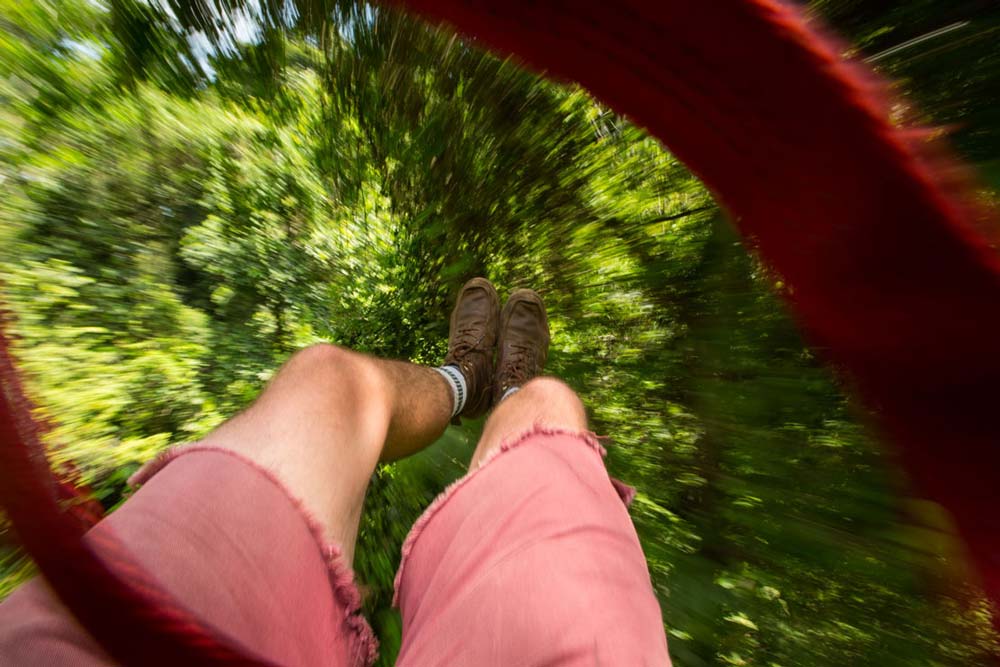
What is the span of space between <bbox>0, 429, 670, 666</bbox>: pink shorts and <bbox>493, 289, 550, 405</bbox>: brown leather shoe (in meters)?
0.58

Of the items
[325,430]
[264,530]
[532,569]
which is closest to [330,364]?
[325,430]

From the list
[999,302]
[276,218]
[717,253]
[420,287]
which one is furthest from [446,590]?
[276,218]

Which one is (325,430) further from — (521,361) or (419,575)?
(521,361)

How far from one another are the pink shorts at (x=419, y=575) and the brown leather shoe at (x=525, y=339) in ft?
1.92

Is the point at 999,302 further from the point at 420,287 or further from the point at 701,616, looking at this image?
the point at 420,287

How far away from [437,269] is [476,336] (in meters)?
0.21

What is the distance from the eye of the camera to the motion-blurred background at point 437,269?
0.62 metres

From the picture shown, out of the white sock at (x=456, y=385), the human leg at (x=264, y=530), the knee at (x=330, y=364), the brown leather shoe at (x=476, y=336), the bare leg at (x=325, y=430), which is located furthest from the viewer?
the brown leather shoe at (x=476, y=336)

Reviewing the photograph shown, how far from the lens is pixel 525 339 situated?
116 centimetres

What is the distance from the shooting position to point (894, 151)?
0.86 ft

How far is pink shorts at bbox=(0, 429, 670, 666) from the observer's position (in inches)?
15.5

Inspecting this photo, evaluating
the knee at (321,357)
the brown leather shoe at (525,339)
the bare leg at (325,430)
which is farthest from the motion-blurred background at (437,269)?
the knee at (321,357)

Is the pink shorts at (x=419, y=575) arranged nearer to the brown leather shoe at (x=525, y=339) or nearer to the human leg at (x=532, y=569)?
the human leg at (x=532, y=569)

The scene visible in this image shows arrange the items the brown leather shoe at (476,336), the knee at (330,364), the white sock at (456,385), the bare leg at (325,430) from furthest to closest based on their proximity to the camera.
Answer: 1. the brown leather shoe at (476,336)
2. the white sock at (456,385)
3. the knee at (330,364)
4. the bare leg at (325,430)
